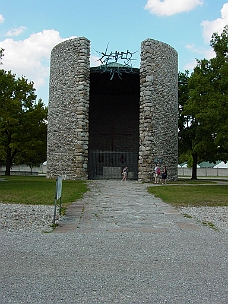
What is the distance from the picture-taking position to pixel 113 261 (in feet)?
15.7

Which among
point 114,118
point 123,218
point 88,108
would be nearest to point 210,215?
point 123,218

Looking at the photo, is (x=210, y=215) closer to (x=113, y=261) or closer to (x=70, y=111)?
(x=113, y=261)

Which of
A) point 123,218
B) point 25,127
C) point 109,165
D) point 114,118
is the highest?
point 114,118

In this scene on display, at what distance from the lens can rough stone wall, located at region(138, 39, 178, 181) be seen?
24.0 metres

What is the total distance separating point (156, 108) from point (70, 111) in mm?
6041

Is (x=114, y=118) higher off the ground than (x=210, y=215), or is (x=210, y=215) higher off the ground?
(x=114, y=118)

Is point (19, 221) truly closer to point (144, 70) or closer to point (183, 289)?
point (183, 289)

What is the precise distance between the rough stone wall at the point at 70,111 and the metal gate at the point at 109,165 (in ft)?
Answer: 9.54

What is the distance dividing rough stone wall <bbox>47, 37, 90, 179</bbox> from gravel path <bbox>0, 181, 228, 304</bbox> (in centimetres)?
1569

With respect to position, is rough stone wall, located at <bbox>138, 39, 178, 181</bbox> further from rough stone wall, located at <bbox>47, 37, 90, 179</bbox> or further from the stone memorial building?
rough stone wall, located at <bbox>47, 37, 90, 179</bbox>

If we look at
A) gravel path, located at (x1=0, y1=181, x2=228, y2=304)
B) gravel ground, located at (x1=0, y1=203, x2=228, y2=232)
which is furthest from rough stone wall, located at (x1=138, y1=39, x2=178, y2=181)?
gravel path, located at (x1=0, y1=181, x2=228, y2=304)

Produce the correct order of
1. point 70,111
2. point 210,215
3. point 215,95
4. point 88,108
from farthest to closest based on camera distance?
point 88,108
point 70,111
point 215,95
point 210,215

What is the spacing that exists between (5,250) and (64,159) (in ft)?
64.3

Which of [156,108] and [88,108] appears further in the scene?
[88,108]
